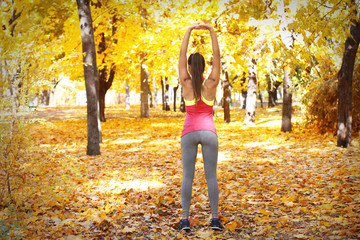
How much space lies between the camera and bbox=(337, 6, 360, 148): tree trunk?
8.68m

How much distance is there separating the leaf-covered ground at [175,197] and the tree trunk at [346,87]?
53 centimetres

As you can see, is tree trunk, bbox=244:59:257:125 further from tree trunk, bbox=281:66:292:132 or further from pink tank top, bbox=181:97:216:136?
pink tank top, bbox=181:97:216:136

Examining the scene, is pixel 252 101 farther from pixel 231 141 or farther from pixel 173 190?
pixel 173 190

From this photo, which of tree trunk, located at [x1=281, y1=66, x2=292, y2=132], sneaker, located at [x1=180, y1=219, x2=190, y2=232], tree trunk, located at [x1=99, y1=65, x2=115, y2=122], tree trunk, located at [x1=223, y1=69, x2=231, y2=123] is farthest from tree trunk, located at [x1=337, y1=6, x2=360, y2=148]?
tree trunk, located at [x1=99, y1=65, x2=115, y2=122]

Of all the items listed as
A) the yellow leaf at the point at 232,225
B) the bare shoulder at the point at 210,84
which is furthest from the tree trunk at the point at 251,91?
the bare shoulder at the point at 210,84

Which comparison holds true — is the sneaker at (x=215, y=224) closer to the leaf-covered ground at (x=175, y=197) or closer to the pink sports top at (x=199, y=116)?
the leaf-covered ground at (x=175, y=197)

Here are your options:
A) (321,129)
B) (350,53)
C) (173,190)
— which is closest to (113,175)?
(173,190)

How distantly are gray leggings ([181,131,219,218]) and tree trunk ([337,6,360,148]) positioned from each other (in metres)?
6.99

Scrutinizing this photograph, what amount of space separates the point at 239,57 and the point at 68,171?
1189cm

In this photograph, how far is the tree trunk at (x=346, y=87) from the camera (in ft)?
28.5

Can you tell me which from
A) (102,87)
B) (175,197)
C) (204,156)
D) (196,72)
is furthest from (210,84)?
(102,87)

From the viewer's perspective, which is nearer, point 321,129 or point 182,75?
point 182,75

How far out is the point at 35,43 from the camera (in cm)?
442

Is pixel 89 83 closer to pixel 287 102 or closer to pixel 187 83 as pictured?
pixel 187 83
